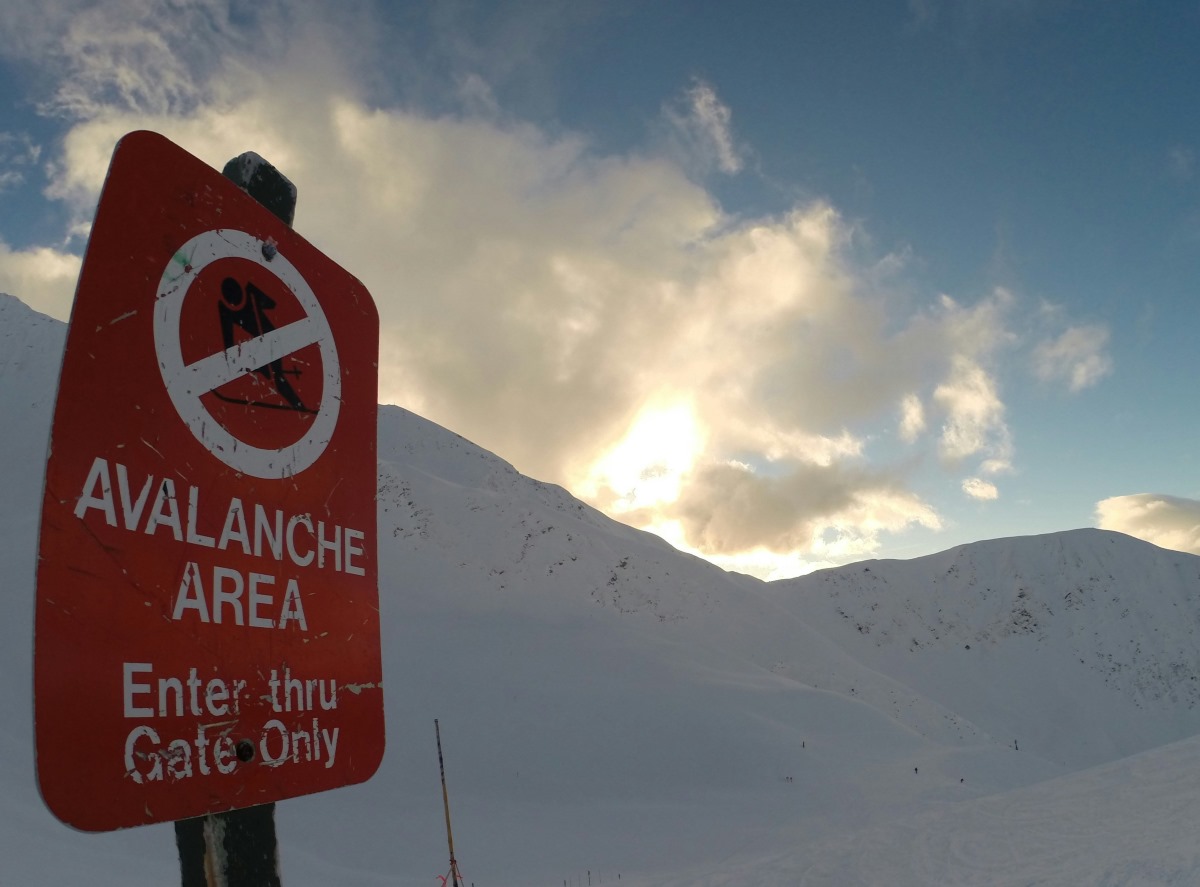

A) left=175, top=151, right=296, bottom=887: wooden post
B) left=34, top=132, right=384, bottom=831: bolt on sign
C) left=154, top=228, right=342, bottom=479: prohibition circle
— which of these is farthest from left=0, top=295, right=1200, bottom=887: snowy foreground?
left=154, top=228, right=342, bottom=479: prohibition circle

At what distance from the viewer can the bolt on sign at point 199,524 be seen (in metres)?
1.40

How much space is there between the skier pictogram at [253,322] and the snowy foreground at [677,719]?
22.4ft

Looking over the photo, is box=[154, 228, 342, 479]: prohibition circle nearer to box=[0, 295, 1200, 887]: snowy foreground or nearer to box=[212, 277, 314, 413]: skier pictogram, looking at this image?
box=[212, 277, 314, 413]: skier pictogram

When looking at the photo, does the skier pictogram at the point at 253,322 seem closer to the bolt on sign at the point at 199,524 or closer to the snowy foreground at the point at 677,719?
the bolt on sign at the point at 199,524

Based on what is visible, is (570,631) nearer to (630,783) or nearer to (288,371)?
(630,783)

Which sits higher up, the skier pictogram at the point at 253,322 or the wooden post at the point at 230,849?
the skier pictogram at the point at 253,322

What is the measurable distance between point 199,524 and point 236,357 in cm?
46

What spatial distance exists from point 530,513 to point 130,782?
51.6 meters

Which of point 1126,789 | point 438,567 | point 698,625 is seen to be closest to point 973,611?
point 698,625

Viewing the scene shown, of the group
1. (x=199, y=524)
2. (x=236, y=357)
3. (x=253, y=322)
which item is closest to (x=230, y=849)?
(x=199, y=524)

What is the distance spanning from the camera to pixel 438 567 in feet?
144

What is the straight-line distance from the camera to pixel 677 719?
3141 centimetres

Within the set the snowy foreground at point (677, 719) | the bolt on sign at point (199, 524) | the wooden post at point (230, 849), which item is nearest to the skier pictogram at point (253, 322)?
the bolt on sign at point (199, 524)

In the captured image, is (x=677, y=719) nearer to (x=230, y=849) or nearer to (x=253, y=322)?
(x=230, y=849)
